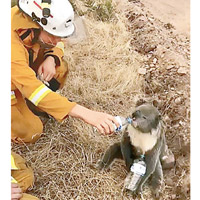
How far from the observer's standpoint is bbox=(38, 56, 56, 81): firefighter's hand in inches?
72.7

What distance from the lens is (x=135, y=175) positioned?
5.80 feet

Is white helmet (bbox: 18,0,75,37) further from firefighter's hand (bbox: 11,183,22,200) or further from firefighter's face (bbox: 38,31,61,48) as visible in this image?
firefighter's hand (bbox: 11,183,22,200)

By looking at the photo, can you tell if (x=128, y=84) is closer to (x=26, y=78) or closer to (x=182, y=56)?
(x=182, y=56)

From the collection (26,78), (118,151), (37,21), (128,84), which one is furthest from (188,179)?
(37,21)

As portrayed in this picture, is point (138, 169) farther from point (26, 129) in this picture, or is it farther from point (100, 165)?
point (26, 129)

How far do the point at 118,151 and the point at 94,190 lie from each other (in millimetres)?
168

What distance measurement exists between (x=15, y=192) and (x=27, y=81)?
1.32 feet

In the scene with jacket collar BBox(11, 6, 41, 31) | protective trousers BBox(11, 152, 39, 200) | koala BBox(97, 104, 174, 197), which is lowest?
protective trousers BBox(11, 152, 39, 200)

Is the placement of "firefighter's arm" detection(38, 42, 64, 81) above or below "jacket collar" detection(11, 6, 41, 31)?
below

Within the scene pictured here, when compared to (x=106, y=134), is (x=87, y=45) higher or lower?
higher

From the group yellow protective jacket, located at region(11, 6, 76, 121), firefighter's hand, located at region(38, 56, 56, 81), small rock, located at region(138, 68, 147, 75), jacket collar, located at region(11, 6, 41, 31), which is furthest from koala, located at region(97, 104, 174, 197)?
jacket collar, located at region(11, 6, 41, 31)

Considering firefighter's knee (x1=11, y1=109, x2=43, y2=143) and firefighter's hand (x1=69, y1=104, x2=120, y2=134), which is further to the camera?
firefighter's knee (x1=11, y1=109, x2=43, y2=143)

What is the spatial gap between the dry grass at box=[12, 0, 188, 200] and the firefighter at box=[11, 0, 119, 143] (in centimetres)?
5

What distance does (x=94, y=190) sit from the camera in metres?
1.77
